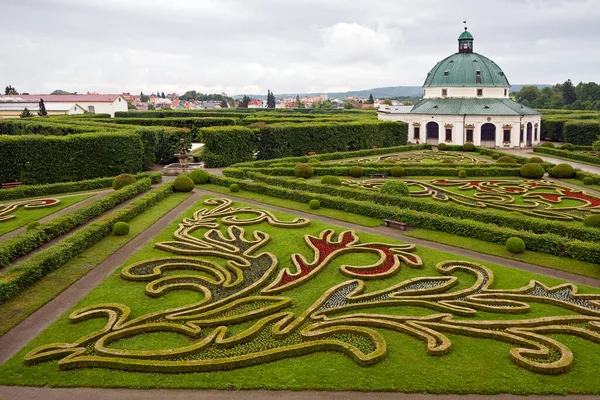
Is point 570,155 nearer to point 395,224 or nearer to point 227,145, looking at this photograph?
point 227,145

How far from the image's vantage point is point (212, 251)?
2264cm

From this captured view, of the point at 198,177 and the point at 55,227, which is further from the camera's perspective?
the point at 198,177

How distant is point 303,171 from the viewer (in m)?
41.7

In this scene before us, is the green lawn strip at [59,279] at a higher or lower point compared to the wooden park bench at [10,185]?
lower

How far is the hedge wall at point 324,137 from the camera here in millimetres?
54594

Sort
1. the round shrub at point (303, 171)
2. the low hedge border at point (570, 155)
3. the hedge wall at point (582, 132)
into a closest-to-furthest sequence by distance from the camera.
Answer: the round shrub at point (303, 171) < the low hedge border at point (570, 155) < the hedge wall at point (582, 132)

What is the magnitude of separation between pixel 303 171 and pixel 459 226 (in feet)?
61.7

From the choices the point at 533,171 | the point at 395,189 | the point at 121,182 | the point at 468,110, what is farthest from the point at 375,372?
the point at 468,110

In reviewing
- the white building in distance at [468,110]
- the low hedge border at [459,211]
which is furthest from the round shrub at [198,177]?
the white building in distance at [468,110]

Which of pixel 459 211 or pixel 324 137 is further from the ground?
pixel 324 137

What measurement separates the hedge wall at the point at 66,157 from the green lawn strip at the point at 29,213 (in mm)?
6367

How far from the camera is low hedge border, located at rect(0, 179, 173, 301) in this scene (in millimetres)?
18172

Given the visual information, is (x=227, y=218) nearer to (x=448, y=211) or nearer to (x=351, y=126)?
(x=448, y=211)

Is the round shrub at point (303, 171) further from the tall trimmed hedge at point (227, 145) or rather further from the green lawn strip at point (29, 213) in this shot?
the green lawn strip at point (29, 213)
